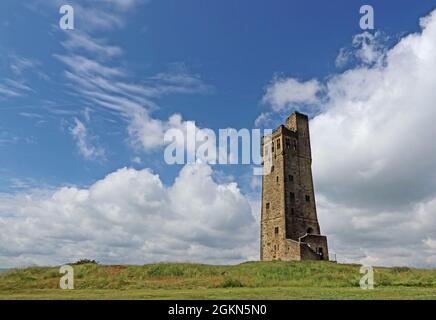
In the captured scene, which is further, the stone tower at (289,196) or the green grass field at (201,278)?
the stone tower at (289,196)

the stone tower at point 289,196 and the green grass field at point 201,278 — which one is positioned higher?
the stone tower at point 289,196

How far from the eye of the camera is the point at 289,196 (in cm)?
5919

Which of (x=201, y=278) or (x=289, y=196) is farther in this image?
(x=289, y=196)

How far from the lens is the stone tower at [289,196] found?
56.1 meters

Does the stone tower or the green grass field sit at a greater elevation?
the stone tower

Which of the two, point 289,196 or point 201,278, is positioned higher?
point 289,196

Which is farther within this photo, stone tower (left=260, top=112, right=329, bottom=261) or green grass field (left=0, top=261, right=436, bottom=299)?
stone tower (left=260, top=112, right=329, bottom=261)

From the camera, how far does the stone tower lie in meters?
56.1

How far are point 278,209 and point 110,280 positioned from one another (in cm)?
3377
